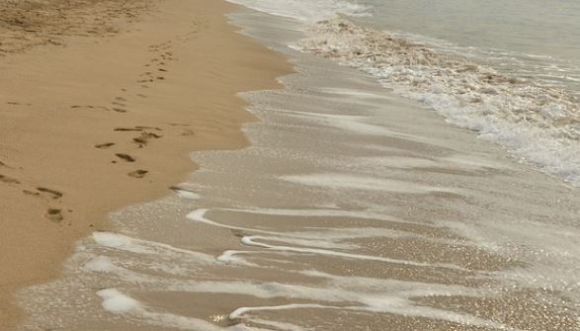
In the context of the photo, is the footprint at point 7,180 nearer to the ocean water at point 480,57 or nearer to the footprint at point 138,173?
the footprint at point 138,173

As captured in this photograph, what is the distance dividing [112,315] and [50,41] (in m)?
7.00

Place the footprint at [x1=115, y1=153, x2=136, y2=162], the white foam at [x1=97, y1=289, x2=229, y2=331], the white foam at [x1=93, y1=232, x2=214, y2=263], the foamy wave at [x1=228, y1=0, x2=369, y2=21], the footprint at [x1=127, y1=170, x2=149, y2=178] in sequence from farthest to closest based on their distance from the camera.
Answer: the foamy wave at [x1=228, y1=0, x2=369, y2=21], the footprint at [x1=115, y1=153, x2=136, y2=162], the footprint at [x1=127, y1=170, x2=149, y2=178], the white foam at [x1=93, y1=232, x2=214, y2=263], the white foam at [x1=97, y1=289, x2=229, y2=331]

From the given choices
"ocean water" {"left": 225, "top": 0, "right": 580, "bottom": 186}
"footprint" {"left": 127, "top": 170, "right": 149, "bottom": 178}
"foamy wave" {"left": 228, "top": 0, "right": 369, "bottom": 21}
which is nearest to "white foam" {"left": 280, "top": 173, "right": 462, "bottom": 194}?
"footprint" {"left": 127, "top": 170, "right": 149, "bottom": 178}

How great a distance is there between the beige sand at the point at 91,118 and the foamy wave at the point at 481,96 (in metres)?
1.98

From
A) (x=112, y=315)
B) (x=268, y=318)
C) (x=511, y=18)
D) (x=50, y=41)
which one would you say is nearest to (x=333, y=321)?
(x=268, y=318)

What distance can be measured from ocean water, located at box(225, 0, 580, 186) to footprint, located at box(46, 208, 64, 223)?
162 inches

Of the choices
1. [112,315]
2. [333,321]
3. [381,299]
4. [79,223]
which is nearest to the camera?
[112,315]

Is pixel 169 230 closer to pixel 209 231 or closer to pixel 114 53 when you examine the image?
pixel 209 231

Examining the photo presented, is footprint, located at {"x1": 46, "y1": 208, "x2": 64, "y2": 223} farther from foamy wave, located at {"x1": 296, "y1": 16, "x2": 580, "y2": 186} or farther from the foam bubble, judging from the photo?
foamy wave, located at {"x1": 296, "y1": 16, "x2": 580, "y2": 186}

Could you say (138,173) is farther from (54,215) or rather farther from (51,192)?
(54,215)

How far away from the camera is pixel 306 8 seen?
2212 cm

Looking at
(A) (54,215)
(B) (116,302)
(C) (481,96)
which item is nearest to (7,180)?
(A) (54,215)

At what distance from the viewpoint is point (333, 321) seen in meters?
2.94

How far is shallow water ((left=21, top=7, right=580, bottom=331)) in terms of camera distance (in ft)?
9.64
